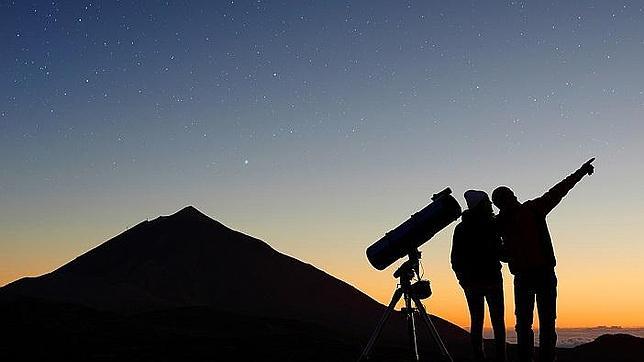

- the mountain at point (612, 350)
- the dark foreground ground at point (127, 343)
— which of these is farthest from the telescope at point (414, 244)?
the mountain at point (612, 350)

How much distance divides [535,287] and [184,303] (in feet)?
278

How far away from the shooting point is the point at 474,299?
30.4 feet

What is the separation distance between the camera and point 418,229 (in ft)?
31.1

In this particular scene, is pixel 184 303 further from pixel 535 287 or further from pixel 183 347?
pixel 535 287

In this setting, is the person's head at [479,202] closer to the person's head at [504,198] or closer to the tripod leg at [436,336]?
the person's head at [504,198]

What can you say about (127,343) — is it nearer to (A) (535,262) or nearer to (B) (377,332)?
(B) (377,332)

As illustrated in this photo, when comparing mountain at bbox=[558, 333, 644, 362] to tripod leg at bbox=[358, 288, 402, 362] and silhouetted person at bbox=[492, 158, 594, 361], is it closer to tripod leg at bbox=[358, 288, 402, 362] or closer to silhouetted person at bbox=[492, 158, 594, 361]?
silhouetted person at bbox=[492, 158, 594, 361]

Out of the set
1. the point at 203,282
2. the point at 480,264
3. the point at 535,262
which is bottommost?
the point at 535,262

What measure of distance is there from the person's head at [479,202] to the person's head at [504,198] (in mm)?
208

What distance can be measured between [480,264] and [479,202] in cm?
85

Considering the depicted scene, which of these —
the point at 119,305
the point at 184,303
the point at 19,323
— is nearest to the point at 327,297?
the point at 184,303

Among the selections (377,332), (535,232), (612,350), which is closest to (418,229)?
(377,332)

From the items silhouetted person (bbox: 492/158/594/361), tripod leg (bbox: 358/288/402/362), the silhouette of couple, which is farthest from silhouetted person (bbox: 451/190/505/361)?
tripod leg (bbox: 358/288/402/362)

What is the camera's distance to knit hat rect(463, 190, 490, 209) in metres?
9.15
